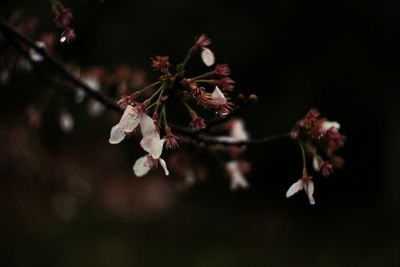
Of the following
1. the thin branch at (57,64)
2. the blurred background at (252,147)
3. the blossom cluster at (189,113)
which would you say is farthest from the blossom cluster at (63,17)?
the blurred background at (252,147)

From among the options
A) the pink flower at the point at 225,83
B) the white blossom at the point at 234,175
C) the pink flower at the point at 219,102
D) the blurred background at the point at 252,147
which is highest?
the blurred background at the point at 252,147

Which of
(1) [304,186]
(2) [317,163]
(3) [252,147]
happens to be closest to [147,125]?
(1) [304,186]

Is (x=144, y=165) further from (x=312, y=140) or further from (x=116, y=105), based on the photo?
(x=312, y=140)

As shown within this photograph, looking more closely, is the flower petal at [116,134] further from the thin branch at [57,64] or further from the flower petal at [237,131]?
the flower petal at [237,131]

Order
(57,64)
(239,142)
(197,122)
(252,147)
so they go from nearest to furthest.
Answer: (197,122)
(239,142)
(57,64)
(252,147)

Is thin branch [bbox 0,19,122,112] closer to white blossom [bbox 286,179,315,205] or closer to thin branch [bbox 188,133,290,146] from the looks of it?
thin branch [bbox 188,133,290,146]

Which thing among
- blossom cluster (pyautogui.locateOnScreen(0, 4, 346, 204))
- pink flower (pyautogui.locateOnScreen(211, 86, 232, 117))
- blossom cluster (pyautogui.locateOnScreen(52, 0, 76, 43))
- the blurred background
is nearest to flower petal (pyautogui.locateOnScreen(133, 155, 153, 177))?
blossom cluster (pyautogui.locateOnScreen(0, 4, 346, 204))

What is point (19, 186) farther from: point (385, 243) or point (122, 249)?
point (385, 243)

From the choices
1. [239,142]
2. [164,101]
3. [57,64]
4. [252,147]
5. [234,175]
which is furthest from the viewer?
[252,147]
